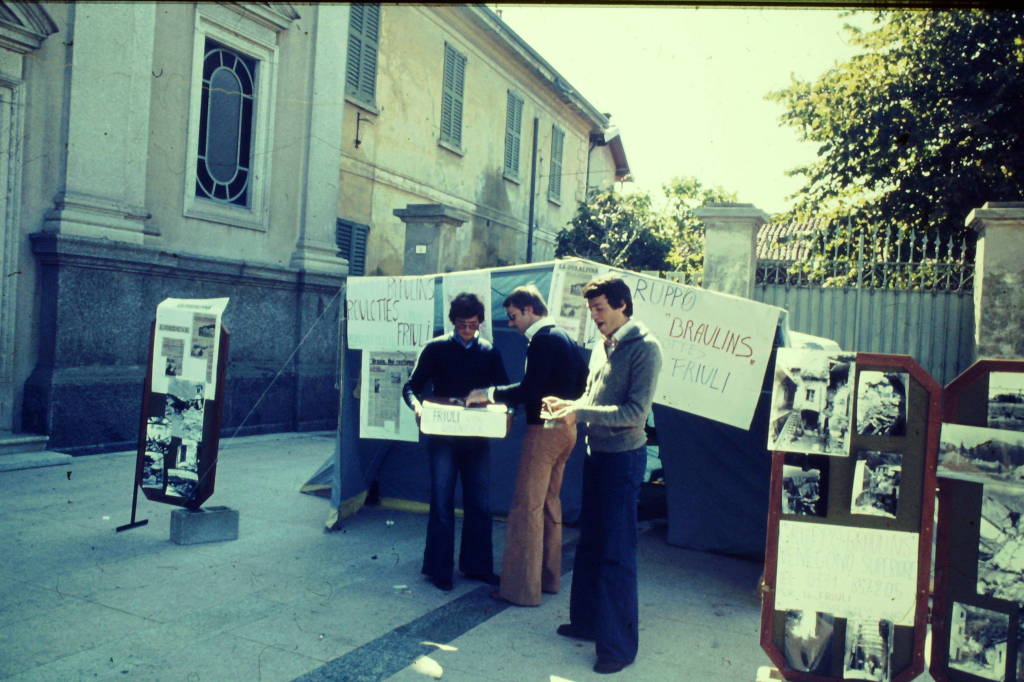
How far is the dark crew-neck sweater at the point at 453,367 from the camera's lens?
17.1 feet

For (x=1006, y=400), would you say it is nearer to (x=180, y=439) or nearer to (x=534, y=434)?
(x=534, y=434)

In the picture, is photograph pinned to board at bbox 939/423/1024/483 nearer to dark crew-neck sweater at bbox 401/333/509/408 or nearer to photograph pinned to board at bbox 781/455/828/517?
photograph pinned to board at bbox 781/455/828/517

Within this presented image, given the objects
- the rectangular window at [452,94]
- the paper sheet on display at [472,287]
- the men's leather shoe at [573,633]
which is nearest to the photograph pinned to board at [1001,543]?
the men's leather shoe at [573,633]

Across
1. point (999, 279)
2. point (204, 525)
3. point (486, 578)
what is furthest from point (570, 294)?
point (999, 279)

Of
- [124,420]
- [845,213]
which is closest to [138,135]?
[124,420]

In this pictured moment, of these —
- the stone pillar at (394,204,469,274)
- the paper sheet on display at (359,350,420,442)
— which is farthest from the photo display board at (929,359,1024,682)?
the stone pillar at (394,204,469,274)

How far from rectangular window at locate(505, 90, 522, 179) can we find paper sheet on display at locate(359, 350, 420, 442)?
12719 millimetres

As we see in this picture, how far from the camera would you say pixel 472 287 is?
6086 millimetres

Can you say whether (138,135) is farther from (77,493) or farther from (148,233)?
(77,493)

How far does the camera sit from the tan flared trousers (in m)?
4.89

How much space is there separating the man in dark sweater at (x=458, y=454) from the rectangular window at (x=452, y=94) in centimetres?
1095

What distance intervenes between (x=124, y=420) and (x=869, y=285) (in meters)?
8.41

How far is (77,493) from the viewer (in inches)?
273

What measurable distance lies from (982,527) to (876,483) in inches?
17.4
